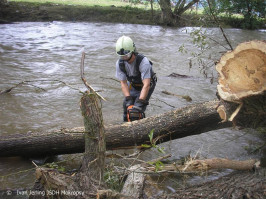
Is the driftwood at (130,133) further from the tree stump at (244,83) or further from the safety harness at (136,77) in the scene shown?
the safety harness at (136,77)

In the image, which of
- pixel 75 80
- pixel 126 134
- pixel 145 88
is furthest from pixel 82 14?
pixel 126 134

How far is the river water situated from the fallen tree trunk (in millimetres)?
347

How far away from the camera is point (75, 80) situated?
28.1 feet

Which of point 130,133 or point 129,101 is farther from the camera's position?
point 129,101

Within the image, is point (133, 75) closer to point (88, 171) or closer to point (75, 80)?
point (88, 171)

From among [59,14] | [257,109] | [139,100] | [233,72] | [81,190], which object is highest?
[59,14]

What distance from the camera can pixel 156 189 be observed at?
3506mm

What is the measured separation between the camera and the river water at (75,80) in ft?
16.0

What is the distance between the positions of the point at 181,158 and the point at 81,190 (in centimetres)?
215

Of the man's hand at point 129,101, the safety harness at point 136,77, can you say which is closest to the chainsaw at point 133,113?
the man's hand at point 129,101

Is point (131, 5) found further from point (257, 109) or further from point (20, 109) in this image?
point (257, 109)

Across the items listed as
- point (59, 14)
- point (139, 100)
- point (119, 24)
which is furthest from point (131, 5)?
point (139, 100)

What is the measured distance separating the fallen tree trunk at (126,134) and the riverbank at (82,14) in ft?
43.2

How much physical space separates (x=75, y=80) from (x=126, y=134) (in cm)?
487
